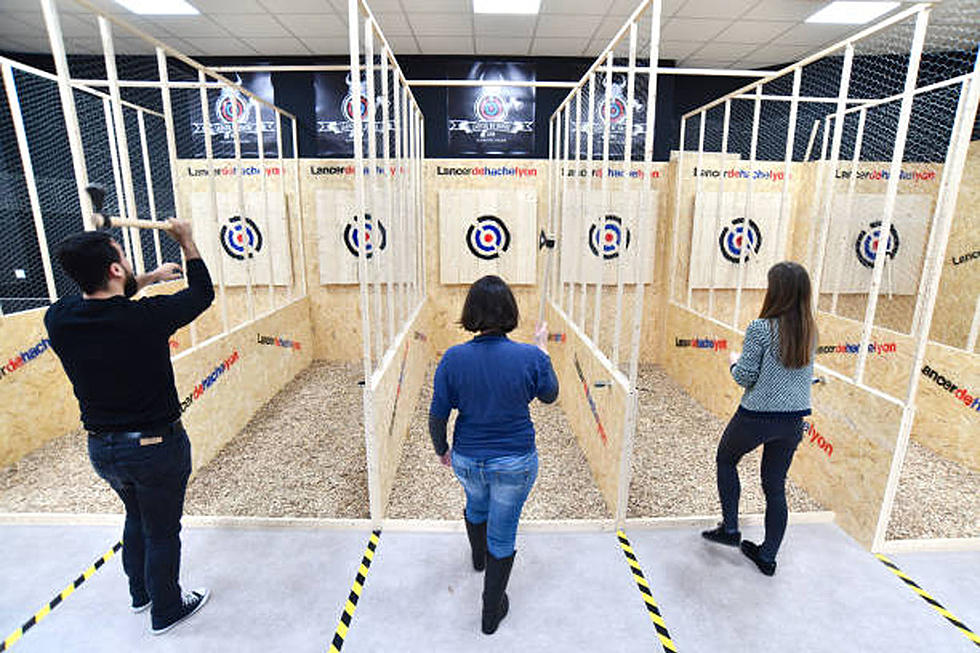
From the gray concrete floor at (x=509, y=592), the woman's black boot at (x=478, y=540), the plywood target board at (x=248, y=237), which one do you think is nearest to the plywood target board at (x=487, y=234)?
the plywood target board at (x=248, y=237)

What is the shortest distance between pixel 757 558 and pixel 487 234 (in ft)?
11.5

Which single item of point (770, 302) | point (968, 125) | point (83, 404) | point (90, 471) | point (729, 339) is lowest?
point (90, 471)

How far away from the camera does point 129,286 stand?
5.12 ft

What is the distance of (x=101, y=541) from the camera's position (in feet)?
7.14

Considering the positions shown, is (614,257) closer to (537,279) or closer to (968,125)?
(537,279)

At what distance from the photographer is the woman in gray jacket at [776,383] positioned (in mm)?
1769

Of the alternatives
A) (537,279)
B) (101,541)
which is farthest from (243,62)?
(101,541)

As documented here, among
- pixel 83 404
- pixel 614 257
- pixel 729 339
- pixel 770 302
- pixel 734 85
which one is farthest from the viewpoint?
pixel 734 85

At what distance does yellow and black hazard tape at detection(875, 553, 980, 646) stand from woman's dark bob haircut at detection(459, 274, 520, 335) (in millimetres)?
1973

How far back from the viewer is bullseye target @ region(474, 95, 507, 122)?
5.78 metres

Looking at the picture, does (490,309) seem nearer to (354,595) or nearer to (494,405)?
(494,405)

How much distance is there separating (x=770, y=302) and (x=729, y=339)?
183 centimetres

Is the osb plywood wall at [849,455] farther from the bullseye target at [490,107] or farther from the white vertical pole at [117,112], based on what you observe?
the bullseye target at [490,107]

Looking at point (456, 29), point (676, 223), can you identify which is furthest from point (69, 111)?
point (676, 223)
